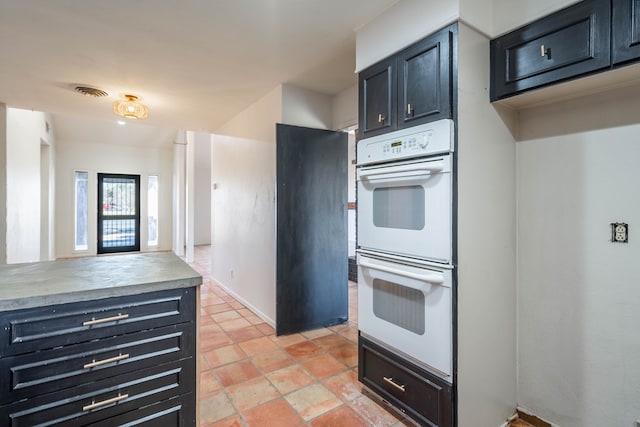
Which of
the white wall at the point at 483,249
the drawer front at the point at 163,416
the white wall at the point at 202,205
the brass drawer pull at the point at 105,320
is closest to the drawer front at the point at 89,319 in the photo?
the brass drawer pull at the point at 105,320

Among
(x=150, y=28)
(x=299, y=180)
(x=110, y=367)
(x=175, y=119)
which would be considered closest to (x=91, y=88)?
(x=175, y=119)

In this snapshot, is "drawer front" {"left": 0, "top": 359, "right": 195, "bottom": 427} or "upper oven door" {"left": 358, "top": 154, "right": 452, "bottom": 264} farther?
"upper oven door" {"left": 358, "top": 154, "right": 452, "bottom": 264}

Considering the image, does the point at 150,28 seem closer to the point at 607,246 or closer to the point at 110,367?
the point at 110,367

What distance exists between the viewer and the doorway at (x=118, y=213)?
7911 mm

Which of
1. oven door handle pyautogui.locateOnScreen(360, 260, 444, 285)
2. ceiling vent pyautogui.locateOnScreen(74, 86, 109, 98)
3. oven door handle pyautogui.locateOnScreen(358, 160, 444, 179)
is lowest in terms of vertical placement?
oven door handle pyautogui.locateOnScreen(360, 260, 444, 285)

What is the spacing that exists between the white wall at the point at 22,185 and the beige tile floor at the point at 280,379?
97.9 inches

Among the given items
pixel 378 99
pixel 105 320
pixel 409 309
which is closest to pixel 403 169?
pixel 378 99

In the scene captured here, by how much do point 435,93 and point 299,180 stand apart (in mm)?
1795

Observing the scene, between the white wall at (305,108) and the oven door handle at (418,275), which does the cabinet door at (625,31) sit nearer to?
the oven door handle at (418,275)

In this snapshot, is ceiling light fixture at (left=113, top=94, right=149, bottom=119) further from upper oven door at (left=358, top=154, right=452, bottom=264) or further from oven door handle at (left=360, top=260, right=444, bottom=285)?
oven door handle at (left=360, top=260, right=444, bottom=285)

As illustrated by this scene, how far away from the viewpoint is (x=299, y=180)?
3209 mm

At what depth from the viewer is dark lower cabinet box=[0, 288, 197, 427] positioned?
1.20 metres

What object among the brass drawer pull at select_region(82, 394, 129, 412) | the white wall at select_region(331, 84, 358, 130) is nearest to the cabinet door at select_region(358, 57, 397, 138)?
the white wall at select_region(331, 84, 358, 130)

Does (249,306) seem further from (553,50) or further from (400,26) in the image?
(553,50)
